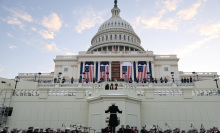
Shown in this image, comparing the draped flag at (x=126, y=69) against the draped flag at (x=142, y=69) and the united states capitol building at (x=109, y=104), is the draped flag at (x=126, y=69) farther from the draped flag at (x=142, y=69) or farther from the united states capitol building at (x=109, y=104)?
the united states capitol building at (x=109, y=104)

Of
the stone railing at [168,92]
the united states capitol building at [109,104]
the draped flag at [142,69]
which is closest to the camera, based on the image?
the united states capitol building at [109,104]

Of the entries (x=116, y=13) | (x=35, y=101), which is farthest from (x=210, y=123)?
(x=116, y=13)

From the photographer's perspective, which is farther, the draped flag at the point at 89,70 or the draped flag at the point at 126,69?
the draped flag at the point at 89,70

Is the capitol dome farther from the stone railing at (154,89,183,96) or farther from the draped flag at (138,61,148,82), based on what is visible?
the stone railing at (154,89,183,96)

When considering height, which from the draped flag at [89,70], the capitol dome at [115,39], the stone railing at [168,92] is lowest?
the stone railing at [168,92]

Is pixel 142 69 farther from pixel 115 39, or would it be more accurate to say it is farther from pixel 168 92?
pixel 168 92

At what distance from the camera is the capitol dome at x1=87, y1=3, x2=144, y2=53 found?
77250mm

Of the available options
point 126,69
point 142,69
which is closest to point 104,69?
point 126,69

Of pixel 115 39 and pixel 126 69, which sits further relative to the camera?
pixel 115 39

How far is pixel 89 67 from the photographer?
54.2 metres

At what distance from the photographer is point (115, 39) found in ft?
269

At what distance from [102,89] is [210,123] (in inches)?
367

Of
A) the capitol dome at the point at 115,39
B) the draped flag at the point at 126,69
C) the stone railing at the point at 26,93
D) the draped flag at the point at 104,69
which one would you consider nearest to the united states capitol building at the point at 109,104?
the stone railing at the point at 26,93

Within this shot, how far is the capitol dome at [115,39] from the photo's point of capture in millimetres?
77250
